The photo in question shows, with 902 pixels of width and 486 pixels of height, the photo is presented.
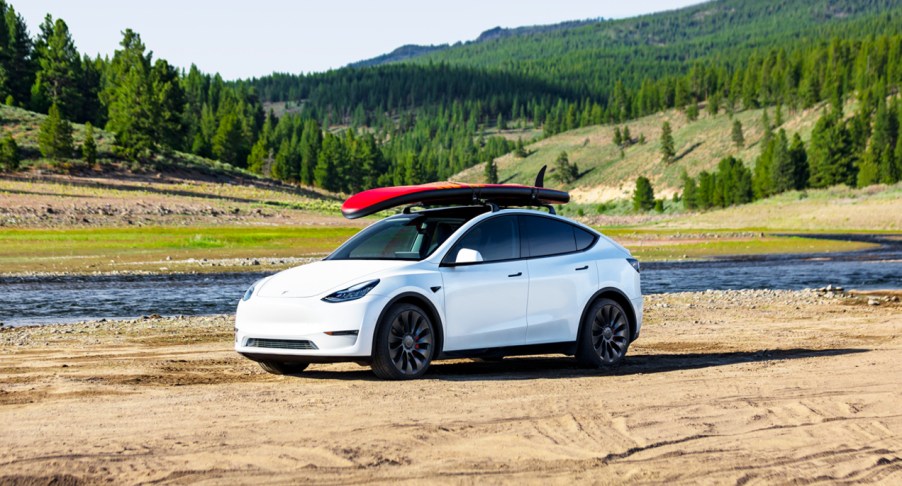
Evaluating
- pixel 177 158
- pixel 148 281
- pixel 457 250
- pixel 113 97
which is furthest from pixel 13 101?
pixel 457 250

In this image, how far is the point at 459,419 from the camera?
29.2 ft

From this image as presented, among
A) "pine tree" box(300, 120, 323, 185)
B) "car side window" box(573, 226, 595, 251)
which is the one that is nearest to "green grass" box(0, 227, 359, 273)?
"car side window" box(573, 226, 595, 251)

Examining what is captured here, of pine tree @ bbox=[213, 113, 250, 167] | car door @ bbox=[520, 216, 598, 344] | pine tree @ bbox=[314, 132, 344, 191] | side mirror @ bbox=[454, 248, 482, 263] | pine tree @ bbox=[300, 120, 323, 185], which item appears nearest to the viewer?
side mirror @ bbox=[454, 248, 482, 263]

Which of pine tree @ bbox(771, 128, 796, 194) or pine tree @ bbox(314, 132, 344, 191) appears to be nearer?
pine tree @ bbox(771, 128, 796, 194)

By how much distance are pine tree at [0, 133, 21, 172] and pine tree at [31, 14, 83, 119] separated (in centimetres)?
3440

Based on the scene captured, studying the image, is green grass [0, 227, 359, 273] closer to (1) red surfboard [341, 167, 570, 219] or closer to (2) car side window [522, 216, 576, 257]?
(1) red surfboard [341, 167, 570, 219]

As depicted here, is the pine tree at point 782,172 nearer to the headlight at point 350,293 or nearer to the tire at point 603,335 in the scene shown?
the tire at point 603,335

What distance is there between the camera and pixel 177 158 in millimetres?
117688

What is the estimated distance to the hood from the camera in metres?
10.8

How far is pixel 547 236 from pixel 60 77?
127624mm

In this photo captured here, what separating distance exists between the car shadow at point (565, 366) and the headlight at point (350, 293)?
3.44ft

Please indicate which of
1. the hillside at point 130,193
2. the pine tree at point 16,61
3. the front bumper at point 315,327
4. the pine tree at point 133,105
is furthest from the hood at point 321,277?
the pine tree at point 16,61

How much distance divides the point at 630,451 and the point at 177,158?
375 feet

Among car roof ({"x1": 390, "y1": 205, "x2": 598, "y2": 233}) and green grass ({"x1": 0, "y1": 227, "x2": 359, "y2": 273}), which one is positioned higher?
car roof ({"x1": 390, "y1": 205, "x2": 598, "y2": 233})
